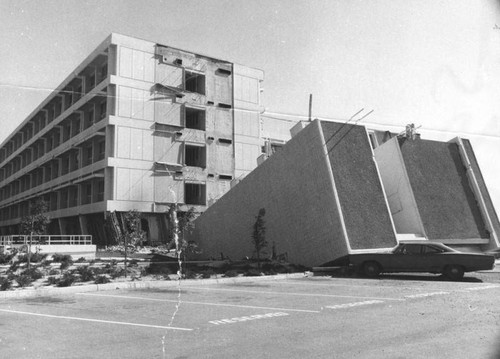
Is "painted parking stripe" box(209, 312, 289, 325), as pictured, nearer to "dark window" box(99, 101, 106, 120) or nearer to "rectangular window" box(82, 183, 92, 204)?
"dark window" box(99, 101, 106, 120)

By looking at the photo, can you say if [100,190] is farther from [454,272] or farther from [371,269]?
[454,272]

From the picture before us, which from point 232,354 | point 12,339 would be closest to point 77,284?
point 12,339

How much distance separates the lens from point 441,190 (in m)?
24.4

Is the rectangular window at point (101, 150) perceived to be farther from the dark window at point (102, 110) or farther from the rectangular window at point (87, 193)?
the rectangular window at point (87, 193)

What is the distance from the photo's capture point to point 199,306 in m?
9.63

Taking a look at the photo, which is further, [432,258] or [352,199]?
[352,199]

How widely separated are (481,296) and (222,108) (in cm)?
3596

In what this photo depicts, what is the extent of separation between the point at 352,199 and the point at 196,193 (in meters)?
24.7

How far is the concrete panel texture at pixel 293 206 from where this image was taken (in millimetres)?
19703

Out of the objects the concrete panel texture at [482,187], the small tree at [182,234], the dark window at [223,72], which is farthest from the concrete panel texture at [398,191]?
the dark window at [223,72]

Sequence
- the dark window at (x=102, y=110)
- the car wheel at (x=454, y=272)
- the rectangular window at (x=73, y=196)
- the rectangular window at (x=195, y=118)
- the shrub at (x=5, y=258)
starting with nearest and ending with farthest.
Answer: the car wheel at (x=454, y=272) → the shrub at (x=5, y=258) → the dark window at (x=102, y=110) → the rectangular window at (x=195, y=118) → the rectangular window at (x=73, y=196)

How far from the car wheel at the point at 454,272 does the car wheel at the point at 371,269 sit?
7.91 ft

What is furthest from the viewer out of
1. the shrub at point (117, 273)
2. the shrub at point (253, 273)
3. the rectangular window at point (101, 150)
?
the rectangular window at point (101, 150)

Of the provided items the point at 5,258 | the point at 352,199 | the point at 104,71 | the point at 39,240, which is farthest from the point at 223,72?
the point at 352,199
